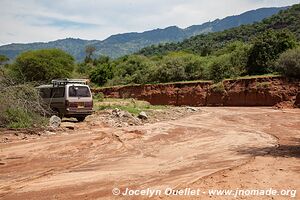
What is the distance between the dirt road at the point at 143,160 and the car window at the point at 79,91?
1.33m

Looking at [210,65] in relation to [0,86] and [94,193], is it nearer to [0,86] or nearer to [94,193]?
[0,86]

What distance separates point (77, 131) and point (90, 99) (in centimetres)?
295

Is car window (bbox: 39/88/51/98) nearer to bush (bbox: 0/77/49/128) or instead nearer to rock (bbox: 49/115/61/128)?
bush (bbox: 0/77/49/128)

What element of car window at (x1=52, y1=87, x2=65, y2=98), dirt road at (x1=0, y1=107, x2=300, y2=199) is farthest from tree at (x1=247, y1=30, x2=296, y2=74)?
car window at (x1=52, y1=87, x2=65, y2=98)

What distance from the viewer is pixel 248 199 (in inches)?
262

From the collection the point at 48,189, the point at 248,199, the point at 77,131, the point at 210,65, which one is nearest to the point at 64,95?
the point at 77,131

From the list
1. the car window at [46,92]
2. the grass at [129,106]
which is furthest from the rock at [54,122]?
the grass at [129,106]

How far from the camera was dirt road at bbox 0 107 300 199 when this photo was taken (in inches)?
301

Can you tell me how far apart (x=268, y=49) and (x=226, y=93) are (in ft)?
19.9

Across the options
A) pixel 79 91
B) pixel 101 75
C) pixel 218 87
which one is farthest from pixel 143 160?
pixel 101 75

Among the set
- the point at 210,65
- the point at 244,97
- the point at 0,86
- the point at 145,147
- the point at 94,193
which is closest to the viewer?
the point at 94,193

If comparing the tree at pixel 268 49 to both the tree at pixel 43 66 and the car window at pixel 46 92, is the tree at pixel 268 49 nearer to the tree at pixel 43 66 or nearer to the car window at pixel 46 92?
the tree at pixel 43 66

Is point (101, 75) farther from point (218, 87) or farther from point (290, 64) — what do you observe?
point (290, 64)

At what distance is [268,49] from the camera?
3581cm
